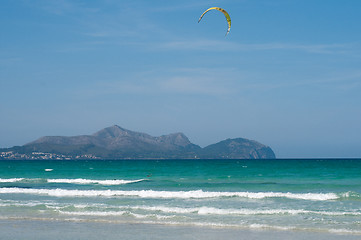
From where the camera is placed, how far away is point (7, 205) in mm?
Answer: 20688

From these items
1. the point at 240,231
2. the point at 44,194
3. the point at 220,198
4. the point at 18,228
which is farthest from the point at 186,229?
the point at 44,194

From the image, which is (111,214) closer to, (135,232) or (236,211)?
(135,232)

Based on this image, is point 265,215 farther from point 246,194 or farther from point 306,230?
point 246,194

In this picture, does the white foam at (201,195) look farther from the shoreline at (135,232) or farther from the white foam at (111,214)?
the shoreline at (135,232)

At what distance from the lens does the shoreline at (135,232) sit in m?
13.8

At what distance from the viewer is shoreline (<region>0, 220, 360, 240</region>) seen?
13.8 m

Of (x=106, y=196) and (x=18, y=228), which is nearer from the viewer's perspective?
(x=18, y=228)

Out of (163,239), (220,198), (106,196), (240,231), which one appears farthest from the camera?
(106,196)

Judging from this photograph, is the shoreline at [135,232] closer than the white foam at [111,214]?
Yes

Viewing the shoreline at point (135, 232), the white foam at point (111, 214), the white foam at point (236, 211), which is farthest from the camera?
the white foam at point (236, 211)

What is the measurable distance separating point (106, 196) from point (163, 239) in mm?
12351

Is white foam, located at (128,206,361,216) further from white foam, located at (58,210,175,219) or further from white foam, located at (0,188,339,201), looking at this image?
white foam, located at (0,188,339,201)

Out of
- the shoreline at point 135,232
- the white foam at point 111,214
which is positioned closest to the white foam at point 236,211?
the white foam at point 111,214

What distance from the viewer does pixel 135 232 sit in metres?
14.6
